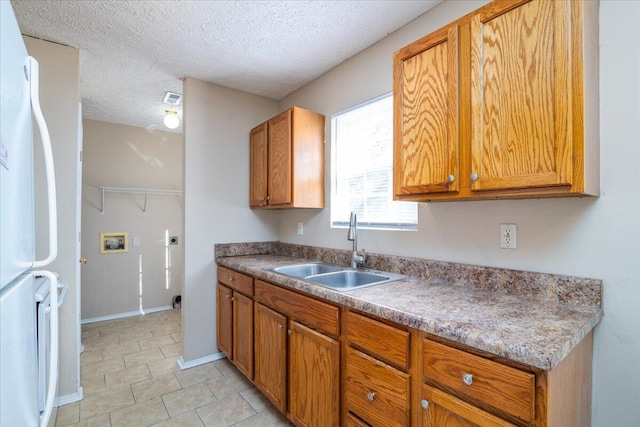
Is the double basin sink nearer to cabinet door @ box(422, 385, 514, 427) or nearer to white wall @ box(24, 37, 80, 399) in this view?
cabinet door @ box(422, 385, 514, 427)

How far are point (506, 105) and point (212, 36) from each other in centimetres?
190

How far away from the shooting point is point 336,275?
7.02 feet

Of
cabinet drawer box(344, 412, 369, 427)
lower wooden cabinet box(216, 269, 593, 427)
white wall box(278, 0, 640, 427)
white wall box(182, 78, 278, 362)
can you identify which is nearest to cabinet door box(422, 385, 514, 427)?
lower wooden cabinet box(216, 269, 593, 427)

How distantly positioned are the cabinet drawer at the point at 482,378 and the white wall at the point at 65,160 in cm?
250

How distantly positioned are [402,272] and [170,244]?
11.7ft

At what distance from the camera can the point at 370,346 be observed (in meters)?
1.32

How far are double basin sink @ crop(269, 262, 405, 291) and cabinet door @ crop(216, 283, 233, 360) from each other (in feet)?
2.11

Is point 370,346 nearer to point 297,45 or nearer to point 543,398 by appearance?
point 543,398

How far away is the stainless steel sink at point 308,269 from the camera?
2286mm

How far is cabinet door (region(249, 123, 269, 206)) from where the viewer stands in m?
2.82

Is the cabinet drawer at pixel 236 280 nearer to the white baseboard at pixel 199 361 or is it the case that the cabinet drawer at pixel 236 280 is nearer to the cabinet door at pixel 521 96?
the white baseboard at pixel 199 361

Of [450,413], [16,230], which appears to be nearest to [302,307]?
[450,413]

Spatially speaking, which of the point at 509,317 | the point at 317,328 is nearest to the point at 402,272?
the point at 317,328

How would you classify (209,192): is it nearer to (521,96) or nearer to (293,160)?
(293,160)
